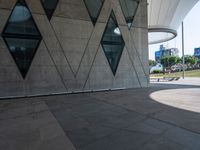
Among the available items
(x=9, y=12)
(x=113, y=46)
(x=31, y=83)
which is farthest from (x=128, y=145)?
(x=113, y=46)

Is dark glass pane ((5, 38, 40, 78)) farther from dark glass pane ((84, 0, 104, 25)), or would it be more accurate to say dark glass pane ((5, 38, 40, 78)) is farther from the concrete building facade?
dark glass pane ((84, 0, 104, 25))

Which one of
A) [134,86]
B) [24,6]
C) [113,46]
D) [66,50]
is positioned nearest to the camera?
[24,6]

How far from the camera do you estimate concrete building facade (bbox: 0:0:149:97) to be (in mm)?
11617

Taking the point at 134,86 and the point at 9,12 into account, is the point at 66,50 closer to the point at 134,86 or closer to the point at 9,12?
the point at 9,12

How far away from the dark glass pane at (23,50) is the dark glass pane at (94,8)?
464 cm

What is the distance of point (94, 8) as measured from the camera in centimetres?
1461

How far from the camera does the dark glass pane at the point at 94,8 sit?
47.0 feet

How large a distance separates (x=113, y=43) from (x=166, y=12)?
13.9m

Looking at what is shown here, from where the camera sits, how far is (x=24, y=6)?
12156 millimetres

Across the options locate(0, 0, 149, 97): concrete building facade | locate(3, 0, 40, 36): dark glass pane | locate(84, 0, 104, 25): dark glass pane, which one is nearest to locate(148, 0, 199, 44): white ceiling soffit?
locate(0, 0, 149, 97): concrete building facade

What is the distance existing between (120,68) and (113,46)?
190 cm

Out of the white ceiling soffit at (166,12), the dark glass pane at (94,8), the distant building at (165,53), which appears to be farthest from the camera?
the distant building at (165,53)

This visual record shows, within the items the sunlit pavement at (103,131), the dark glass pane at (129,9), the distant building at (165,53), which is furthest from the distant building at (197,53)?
the sunlit pavement at (103,131)

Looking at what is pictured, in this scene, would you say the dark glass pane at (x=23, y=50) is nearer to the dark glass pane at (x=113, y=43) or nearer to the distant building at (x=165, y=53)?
the dark glass pane at (x=113, y=43)
